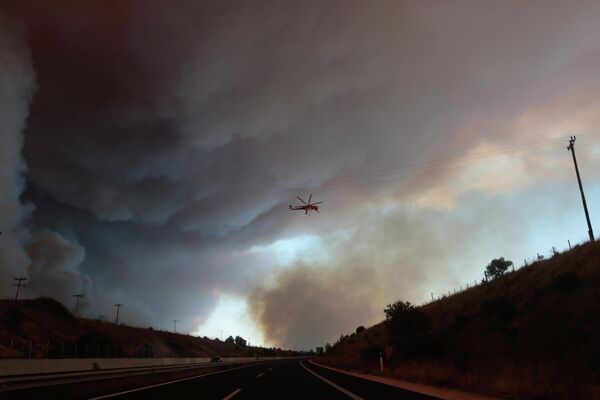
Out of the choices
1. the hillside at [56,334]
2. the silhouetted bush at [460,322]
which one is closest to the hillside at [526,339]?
the silhouetted bush at [460,322]

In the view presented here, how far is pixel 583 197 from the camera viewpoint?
4494 centimetres

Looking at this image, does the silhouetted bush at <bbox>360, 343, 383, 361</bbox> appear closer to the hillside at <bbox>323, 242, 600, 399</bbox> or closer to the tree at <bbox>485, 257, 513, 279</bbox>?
the hillside at <bbox>323, 242, 600, 399</bbox>

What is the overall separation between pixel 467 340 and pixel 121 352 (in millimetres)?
57253

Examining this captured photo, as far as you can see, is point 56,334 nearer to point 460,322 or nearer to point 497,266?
point 460,322

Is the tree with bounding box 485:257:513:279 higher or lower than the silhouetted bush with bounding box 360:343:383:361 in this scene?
higher

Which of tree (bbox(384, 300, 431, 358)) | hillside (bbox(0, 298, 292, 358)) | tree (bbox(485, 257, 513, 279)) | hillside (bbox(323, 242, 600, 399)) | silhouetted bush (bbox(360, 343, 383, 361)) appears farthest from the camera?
tree (bbox(485, 257, 513, 279))

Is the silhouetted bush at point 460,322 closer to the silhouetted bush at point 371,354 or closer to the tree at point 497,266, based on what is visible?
the silhouetted bush at point 371,354

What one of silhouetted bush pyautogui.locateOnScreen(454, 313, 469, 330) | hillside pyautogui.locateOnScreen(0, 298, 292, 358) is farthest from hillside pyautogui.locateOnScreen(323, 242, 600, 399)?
hillside pyautogui.locateOnScreen(0, 298, 292, 358)

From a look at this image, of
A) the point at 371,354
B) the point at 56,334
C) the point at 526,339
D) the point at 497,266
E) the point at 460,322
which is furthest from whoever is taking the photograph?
the point at 497,266

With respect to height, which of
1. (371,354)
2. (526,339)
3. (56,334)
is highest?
(56,334)

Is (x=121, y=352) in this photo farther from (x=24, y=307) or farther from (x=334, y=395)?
(x=334, y=395)

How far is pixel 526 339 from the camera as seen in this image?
23938 mm

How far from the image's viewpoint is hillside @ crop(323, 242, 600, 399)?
1438 cm

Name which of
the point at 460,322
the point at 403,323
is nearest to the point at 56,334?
the point at 403,323
